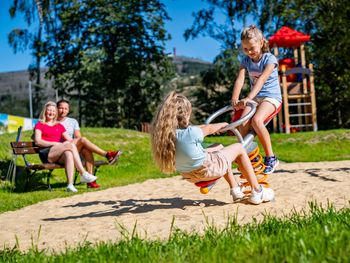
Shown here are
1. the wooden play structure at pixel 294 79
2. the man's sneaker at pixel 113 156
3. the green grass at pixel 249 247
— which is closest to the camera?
the green grass at pixel 249 247

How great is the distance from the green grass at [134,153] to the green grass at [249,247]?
4276 millimetres

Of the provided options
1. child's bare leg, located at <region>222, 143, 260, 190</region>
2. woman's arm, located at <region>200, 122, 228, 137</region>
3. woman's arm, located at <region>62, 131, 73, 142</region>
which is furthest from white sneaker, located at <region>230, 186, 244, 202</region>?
woman's arm, located at <region>62, 131, 73, 142</region>

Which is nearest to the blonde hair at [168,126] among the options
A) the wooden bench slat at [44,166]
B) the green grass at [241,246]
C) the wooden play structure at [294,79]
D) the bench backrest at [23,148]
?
the green grass at [241,246]

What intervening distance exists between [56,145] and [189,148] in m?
3.80

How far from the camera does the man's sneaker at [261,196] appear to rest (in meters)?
4.88

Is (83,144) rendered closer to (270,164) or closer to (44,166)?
(44,166)

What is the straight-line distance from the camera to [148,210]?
202 inches

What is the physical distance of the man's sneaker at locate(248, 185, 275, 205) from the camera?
16.0 ft

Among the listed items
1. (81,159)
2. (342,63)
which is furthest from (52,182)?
(342,63)

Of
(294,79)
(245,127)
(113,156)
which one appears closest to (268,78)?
(245,127)

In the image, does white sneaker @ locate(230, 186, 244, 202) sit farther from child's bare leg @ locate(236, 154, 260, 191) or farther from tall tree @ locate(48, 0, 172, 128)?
tall tree @ locate(48, 0, 172, 128)

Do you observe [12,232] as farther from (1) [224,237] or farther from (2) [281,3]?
(2) [281,3]

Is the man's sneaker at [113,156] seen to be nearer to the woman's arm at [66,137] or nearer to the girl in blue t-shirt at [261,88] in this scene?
the woman's arm at [66,137]

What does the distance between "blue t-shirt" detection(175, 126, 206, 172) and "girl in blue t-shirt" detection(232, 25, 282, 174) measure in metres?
0.80
